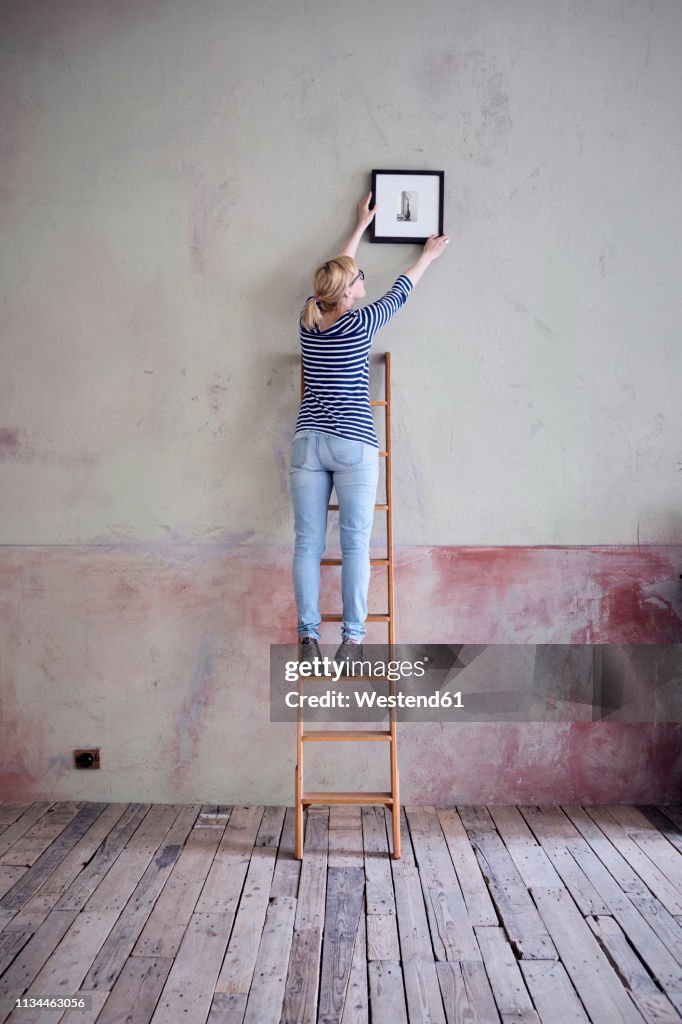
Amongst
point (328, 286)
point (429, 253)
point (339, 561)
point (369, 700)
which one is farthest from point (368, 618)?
point (429, 253)

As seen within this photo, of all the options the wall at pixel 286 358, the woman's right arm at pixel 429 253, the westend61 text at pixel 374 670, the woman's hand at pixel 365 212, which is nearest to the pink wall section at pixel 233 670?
the wall at pixel 286 358

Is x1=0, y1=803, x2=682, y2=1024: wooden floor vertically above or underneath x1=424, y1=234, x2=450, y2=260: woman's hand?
underneath

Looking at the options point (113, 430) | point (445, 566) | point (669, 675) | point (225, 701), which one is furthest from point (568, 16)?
point (225, 701)

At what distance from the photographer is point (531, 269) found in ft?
11.9

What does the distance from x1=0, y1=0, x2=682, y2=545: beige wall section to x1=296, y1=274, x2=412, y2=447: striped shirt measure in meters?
0.26

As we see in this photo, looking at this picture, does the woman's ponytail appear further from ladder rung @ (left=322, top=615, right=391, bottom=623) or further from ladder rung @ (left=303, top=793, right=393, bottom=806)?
ladder rung @ (left=303, top=793, right=393, bottom=806)

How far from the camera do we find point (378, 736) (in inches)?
132

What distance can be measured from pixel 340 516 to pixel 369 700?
0.94 m

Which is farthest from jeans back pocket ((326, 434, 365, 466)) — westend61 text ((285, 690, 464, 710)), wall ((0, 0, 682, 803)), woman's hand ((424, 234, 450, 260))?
westend61 text ((285, 690, 464, 710))

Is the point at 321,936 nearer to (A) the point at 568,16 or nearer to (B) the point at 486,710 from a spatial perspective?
(B) the point at 486,710

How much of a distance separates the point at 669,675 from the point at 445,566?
1.17 meters

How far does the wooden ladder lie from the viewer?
127 inches

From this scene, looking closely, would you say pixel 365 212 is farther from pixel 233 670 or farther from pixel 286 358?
pixel 233 670

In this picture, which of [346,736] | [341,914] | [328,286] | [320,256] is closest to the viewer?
[341,914]
